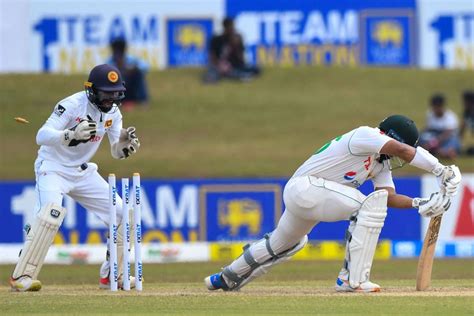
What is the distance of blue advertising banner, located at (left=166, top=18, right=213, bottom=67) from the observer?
71.0 feet

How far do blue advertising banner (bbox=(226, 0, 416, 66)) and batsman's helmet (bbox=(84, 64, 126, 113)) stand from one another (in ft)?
39.0

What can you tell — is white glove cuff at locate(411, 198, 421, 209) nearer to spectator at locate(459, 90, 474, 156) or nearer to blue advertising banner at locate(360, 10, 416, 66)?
spectator at locate(459, 90, 474, 156)

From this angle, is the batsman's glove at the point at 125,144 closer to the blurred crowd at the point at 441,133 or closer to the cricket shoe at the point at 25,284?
the cricket shoe at the point at 25,284

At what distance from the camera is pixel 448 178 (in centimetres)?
911

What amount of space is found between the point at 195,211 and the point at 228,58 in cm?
506

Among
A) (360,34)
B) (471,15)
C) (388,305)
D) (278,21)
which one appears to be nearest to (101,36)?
(278,21)

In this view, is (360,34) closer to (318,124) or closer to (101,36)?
(318,124)

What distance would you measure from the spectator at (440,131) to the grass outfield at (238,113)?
0.34 meters

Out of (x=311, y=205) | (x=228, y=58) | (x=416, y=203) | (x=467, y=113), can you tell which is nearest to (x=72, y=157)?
(x=311, y=205)

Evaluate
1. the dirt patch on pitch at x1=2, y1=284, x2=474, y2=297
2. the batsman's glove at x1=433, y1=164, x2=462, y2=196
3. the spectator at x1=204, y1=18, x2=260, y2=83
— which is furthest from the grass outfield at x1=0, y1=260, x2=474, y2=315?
the spectator at x1=204, y1=18, x2=260, y2=83

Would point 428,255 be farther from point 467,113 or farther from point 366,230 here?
point 467,113

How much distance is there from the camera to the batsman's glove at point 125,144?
10.2 m

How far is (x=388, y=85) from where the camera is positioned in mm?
22609

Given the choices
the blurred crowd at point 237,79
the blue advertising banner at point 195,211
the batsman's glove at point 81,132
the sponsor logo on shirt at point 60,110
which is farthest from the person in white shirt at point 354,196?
the blurred crowd at point 237,79
